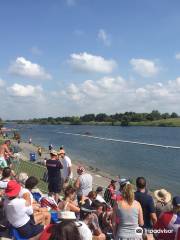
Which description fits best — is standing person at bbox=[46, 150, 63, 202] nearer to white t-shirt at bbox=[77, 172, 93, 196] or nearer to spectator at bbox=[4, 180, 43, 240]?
white t-shirt at bbox=[77, 172, 93, 196]

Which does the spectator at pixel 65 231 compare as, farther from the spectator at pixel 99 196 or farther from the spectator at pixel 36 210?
the spectator at pixel 99 196

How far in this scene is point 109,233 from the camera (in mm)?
8609

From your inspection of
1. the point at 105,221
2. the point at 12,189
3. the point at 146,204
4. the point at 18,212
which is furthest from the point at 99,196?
the point at 12,189

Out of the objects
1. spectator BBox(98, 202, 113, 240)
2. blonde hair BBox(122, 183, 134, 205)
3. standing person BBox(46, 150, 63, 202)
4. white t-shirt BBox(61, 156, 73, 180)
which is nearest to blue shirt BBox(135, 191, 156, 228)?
blonde hair BBox(122, 183, 134, 205)

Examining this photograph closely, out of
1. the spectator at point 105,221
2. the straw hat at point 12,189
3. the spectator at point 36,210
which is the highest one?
the straw hat at point 12,189

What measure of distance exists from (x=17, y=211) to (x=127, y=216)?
2187 millimetres

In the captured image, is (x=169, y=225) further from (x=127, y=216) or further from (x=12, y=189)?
(x=12, y=189)

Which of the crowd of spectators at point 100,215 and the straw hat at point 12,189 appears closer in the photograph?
the crowd of spectators at point 100,215

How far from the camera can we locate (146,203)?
24.7 feet

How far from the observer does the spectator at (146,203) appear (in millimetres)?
Result: 7453

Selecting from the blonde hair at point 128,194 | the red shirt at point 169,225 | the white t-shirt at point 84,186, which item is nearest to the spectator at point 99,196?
the white t-shirt at point 84,186

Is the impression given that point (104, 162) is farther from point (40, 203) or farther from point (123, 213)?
point (123, 213)

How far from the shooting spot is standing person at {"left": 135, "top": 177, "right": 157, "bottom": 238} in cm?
745

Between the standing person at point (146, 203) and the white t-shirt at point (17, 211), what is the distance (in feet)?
6.83
